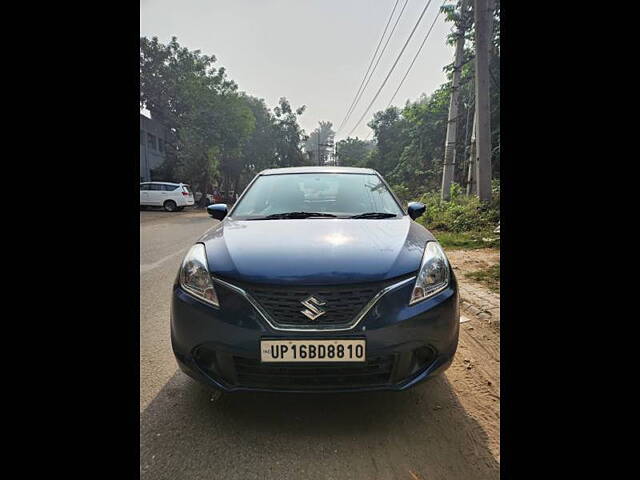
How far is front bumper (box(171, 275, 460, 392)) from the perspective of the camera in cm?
181

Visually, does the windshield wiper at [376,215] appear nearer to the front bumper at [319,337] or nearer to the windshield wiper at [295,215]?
the windshield wiper at [295,215]

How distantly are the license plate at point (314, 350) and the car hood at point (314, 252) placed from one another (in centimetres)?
28

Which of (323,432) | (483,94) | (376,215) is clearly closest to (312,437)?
(323,432)

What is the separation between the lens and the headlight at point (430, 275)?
6.44 ft

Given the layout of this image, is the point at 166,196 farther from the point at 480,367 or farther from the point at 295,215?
the point at 480,367

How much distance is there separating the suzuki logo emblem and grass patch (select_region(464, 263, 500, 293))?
3.04 m

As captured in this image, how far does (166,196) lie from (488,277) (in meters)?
19.8

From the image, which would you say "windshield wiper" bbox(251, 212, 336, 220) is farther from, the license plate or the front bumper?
the license plate

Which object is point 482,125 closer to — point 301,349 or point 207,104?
point 301,349

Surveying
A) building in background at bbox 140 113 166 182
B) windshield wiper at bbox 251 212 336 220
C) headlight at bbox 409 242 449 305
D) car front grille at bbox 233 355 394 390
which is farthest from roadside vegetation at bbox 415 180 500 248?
building in background at bbox 140 113 166 182
